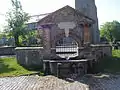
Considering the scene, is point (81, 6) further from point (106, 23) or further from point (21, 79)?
point (21, 79)

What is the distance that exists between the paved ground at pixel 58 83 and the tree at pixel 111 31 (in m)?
47.7

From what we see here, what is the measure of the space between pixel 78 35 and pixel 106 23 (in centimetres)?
5034

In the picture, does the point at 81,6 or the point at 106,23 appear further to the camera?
the point at 106,23

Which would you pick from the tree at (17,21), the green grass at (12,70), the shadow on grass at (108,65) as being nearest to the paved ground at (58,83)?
the green grass at (12,70)

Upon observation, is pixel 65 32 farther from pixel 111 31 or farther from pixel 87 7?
pixel 111 31

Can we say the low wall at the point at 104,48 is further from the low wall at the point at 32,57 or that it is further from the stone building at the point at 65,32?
the low wall at the point at 32,57

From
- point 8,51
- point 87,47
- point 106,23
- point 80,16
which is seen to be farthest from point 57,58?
point 106,23

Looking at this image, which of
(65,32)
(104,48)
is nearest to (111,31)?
(104,48)

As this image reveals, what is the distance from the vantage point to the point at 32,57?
57.0 ft

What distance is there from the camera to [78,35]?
54.3ft

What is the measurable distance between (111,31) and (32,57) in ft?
157

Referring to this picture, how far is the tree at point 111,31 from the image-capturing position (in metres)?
59.8

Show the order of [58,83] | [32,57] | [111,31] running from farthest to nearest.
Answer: [111,31]
[32,57]
[58,83]

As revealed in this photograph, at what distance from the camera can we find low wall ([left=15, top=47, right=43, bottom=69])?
17.2 m
